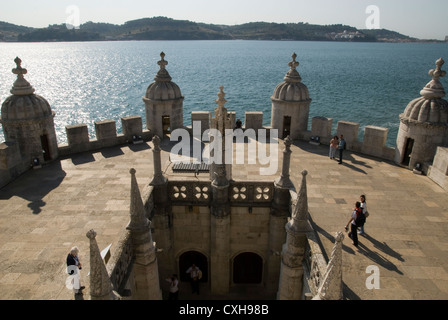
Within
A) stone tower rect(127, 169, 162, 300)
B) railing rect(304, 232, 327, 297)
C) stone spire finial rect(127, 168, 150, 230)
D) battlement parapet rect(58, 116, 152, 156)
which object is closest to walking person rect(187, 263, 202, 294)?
stone tower rect(127, 169, 162, 300)

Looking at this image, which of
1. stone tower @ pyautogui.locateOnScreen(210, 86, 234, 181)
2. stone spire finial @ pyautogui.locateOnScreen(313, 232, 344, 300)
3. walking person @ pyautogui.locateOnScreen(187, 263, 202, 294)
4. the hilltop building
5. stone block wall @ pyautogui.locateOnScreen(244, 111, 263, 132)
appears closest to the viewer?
stone spire finial @ pyautogui.locateOnScreen(313, 232, 344, 300)

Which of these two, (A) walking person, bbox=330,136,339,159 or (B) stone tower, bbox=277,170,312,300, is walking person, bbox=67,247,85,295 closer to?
(B) stone tower, bbox=277,170,312,300

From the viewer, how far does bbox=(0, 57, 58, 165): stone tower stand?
15695 millimetres

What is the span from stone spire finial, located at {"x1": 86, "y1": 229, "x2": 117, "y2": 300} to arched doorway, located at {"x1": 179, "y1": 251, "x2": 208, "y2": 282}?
732 centimetres

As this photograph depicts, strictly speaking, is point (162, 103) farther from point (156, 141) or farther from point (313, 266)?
point (313, 266)

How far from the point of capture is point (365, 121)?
51.4m

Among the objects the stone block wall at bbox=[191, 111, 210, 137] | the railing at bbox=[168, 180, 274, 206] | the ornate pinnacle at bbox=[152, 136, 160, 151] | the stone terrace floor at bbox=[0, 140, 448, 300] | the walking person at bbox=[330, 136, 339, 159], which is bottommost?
the stone terrace floor at bbox=[0, 140, 448, 300]

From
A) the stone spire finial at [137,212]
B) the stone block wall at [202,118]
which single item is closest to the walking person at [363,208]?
the stone spire finial at [137,212]

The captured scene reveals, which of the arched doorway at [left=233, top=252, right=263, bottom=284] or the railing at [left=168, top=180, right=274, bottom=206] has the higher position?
the railing at [left=168, top=180, right=274, bottom=206]

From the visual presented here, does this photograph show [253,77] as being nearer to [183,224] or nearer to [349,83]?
[349,83]

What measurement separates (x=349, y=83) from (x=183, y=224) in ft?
259

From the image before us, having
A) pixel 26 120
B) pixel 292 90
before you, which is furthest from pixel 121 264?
pixel 292 90

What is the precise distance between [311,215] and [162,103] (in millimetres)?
10761

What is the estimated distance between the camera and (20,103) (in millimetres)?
15781
